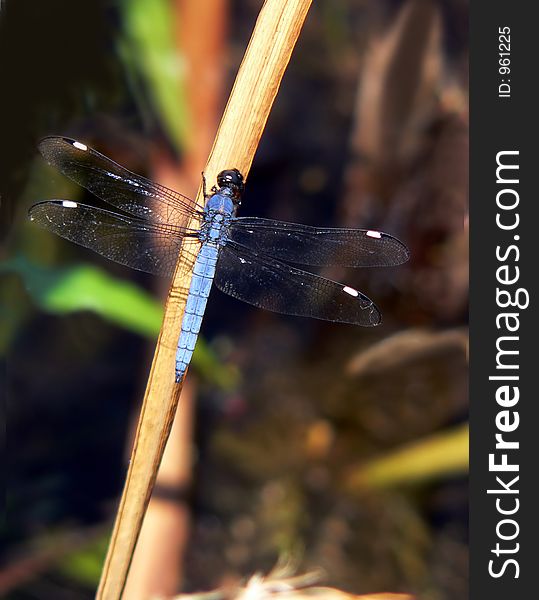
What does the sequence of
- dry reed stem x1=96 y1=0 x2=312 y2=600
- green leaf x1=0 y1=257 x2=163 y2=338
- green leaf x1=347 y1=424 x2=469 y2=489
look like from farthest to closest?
green leaf x1=347 y1=424 x2=469 y2=489, green leaf x1=0 y1=257 x2=163 y2=338, dry reed stem x1=96 y1=0 x2=312 y2=600

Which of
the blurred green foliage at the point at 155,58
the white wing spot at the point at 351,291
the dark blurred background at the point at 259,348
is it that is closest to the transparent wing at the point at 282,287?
the white wing spot at the point at 351,291

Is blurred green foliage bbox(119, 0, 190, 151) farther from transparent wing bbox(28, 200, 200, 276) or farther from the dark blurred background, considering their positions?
transparent wing bbox(28, 200, 200, 276)

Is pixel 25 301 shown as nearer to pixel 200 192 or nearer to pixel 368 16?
pixel 200 192

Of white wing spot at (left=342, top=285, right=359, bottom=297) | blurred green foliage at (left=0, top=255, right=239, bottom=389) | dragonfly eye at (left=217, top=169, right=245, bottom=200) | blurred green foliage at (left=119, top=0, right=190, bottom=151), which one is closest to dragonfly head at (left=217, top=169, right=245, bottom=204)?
dragonfly eye at (left=217, top=169, right=245, bottom=200)

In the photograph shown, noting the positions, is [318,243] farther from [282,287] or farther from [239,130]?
[239,130]

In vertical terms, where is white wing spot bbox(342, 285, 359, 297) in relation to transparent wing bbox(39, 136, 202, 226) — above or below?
below

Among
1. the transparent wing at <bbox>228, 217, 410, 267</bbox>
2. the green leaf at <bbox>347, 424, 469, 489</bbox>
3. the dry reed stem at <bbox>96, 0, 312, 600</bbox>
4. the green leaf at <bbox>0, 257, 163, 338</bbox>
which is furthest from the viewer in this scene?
the green leaf at <bbox>347, 424, 469, 489</bbox>
